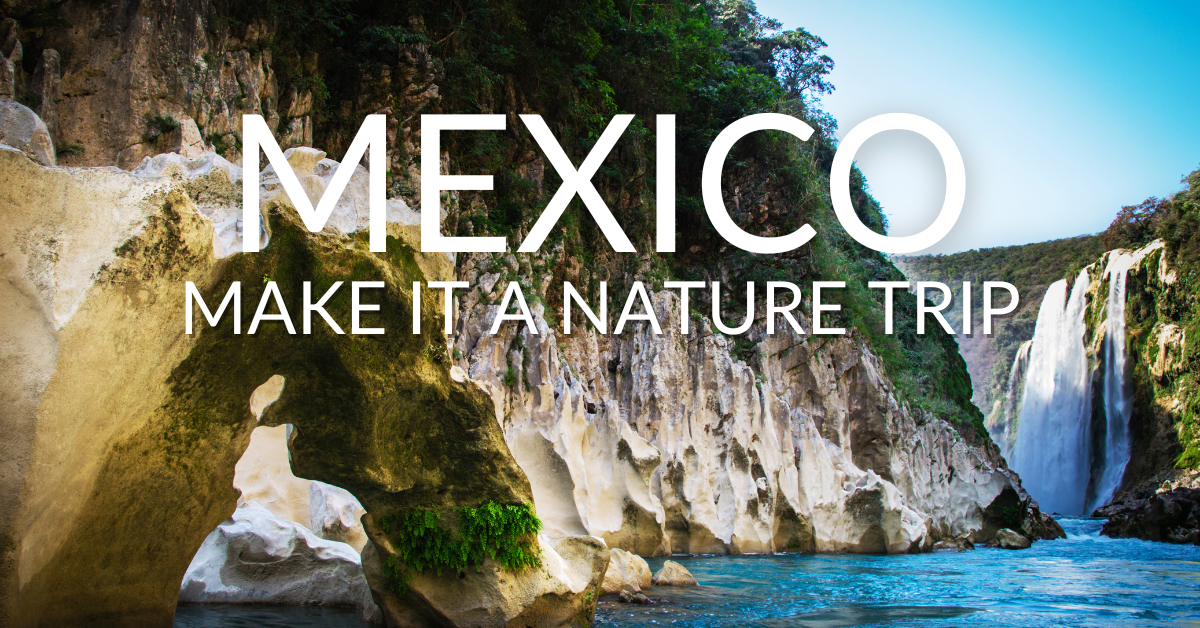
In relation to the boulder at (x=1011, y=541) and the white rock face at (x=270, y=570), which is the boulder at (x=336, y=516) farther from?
the boulder at (x=1011, y=541)

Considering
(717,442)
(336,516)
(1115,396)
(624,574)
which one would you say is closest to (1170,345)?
(1115,396)

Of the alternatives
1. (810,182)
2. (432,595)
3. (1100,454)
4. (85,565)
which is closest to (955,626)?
(432,595)

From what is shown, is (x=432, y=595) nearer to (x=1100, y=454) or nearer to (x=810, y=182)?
(x=810, y=182)

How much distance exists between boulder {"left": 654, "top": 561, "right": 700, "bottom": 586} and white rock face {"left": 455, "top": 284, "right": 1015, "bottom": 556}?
226cm

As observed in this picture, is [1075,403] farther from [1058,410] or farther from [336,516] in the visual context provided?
[336,516]

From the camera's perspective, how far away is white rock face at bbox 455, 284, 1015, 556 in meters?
17.2

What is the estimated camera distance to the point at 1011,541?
2517 centimetres

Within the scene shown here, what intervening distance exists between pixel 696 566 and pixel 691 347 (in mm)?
7377

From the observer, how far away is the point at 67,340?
581cm

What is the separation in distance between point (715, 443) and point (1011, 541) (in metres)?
11.1

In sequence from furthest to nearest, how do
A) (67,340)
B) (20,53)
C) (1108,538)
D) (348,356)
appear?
(1108,538), (20,53), (348,356), (67,340)

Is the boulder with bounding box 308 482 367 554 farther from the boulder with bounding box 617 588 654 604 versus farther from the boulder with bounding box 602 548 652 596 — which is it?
the boulder with bounding box 617 588 654 604

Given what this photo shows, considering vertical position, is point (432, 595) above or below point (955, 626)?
Result: above

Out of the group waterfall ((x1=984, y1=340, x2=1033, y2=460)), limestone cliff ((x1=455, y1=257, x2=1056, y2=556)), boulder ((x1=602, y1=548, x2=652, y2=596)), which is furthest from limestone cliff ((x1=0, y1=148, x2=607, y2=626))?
waterfall ((x1=984, y1=340, x2=1033, y2=460))
